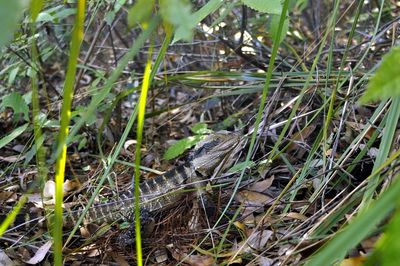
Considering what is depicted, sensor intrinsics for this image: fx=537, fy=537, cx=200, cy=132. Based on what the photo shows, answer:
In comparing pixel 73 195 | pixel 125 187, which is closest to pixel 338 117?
pixel 125 187

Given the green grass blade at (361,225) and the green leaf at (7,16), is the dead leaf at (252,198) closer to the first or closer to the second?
the green grass blade at (361,225)

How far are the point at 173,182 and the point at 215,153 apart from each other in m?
0.29

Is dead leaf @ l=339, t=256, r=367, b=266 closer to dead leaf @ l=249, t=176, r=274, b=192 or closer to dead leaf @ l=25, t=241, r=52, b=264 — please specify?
dead leaf @ l=249, t=176, r=274, b=192

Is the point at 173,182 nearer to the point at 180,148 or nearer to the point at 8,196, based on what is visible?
the point at 180,148

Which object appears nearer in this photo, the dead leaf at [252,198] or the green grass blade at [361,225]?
the green grass blade at [361,225]

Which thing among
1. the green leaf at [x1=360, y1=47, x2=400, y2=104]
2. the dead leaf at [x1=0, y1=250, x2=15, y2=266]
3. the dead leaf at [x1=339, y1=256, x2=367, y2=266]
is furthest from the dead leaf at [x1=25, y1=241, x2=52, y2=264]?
the green leaf at [x1=360, y1=47, x2=400, y2=104]

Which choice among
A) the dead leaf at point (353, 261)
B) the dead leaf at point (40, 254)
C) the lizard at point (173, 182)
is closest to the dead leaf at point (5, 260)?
the dead leaf at point (40, 254)

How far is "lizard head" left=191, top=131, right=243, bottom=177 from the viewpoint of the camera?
283 centimetres

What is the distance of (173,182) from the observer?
9.99 ft

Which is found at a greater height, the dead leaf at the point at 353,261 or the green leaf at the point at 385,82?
the green leaf at the point at 385,82

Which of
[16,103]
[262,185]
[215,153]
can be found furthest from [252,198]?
[16,103]

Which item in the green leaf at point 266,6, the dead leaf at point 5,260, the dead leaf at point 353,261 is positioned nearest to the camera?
the dead leaf at point 353,261

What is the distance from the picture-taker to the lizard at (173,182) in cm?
274

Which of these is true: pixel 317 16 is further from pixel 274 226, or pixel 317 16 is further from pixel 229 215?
pixel 274 226
